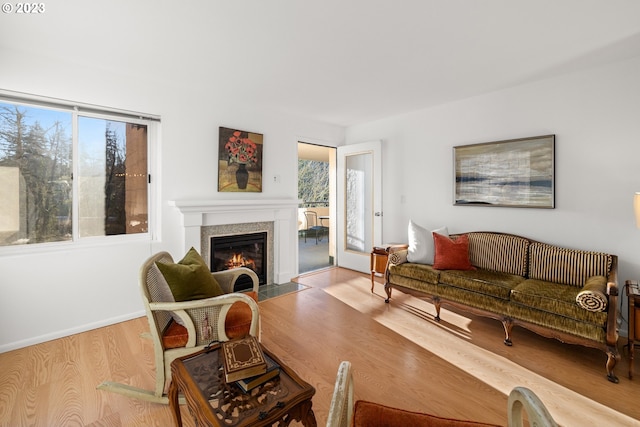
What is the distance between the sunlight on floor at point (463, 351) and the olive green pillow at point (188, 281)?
1862 mm

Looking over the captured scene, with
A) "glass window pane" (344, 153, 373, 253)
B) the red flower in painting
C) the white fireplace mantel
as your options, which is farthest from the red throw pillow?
the red flower in painting

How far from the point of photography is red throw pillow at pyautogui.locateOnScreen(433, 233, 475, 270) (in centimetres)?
325

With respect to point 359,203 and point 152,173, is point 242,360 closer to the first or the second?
point 152,173

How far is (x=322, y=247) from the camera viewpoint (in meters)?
7.50

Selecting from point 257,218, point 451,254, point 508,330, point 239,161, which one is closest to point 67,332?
point 257,218

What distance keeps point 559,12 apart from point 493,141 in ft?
5.54

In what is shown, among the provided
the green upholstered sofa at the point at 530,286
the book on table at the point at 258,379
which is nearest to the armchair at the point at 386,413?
the book on table at the point at 258,379

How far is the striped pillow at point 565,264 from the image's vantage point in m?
2.68

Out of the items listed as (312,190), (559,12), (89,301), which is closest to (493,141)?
(559,12)

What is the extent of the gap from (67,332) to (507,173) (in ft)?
16.1

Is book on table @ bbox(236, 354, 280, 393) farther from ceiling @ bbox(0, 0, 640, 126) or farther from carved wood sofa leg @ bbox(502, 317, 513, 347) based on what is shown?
carved wood sofa leg @ bbox(502, 317, 513, 347)

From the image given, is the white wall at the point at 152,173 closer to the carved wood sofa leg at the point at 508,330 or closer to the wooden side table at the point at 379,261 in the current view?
the wooden side table at the point at 379,261

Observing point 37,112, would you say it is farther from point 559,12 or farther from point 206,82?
point 559,12

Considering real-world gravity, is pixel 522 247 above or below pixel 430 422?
above
